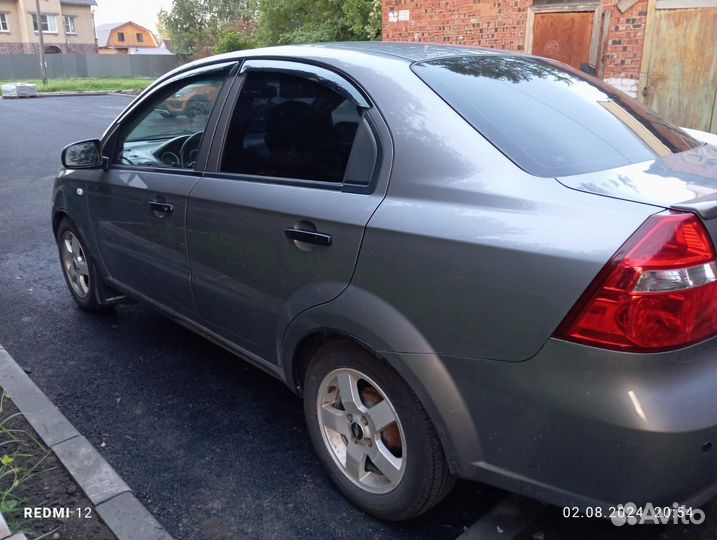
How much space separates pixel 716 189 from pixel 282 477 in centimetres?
202

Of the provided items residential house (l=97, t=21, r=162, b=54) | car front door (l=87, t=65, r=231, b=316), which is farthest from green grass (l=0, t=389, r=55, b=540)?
residential house (l=97, t=21, r=162, b=54)

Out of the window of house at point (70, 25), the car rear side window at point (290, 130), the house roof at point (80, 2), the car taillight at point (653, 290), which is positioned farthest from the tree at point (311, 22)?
the window of house at point (70, 25)

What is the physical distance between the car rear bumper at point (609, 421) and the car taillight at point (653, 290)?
5cm

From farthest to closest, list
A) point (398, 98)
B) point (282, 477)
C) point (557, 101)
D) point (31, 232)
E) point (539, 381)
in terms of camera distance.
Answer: point (31, 232), point (282, 477), point (557, 101), point (398, 98), point (539, 381)

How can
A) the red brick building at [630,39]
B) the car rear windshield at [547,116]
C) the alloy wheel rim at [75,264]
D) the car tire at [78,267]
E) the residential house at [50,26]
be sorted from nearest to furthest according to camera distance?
the car rear windshield at [547,116] → the car tire at [78,267] → the alloy wheel rim at [75,264] → the red brick building at [630,39] → the residential house at [50,26]

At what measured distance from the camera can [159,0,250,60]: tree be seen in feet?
154

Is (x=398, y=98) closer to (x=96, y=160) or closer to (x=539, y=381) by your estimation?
(x=539, y=381)

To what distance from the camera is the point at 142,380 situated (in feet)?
12.2

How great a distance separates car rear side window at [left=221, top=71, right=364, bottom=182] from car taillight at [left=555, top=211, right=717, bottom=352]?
110cm

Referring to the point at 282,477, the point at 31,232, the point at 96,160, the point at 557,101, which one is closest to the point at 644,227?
the point at 557,101

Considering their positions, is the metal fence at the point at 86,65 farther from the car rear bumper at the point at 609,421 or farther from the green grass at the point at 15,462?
the car rear bumper at the point at 609,421

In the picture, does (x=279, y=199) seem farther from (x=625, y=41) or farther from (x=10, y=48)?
(x=10, y=48)

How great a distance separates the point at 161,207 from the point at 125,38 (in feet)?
293

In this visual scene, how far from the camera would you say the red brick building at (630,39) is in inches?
351
